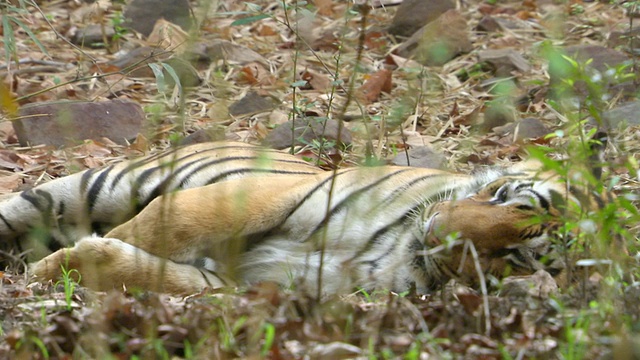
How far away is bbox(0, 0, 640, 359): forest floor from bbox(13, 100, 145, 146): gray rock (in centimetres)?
9

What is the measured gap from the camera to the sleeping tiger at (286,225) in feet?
10.8

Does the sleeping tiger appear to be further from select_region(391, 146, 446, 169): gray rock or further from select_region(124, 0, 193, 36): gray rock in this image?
select_region(124, 0, 193, 36): gray rock

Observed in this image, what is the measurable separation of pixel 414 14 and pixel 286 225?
3.95 meters

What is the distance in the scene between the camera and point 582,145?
261 centimetres

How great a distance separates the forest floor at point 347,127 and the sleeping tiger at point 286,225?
0.57 ft

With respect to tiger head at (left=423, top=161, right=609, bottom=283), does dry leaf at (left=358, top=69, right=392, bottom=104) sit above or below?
below

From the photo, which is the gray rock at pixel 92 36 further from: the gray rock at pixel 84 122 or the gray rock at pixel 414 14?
the gray rock at pixel 414 14

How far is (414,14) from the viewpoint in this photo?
7340 mm

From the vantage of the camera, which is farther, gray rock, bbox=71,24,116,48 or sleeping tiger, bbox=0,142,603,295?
gray rock, bbox=71,24,116,48

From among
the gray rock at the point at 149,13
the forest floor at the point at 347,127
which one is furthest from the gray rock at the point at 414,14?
the gray rock at the point at 149,13

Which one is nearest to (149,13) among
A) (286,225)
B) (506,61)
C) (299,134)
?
(299,134)

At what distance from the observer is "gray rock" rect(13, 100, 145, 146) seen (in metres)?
5.39

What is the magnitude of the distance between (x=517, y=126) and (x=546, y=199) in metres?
2.26

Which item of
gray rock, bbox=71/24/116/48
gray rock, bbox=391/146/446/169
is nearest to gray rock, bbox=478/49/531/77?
gray rock, bbox=391/146/446/169
